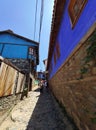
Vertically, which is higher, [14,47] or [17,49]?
[14,47]

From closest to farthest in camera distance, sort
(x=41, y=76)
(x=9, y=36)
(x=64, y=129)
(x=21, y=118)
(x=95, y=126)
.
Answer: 1. (x=95, y=126)
2. (x=64, y=129)
3. (x=21, y=118)
4. (x=9, y=36)
5. (x=41, y=76)

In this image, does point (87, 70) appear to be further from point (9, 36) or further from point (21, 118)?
point (9, 36)

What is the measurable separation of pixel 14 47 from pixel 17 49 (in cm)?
48

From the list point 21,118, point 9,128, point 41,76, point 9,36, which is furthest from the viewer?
point 41,76

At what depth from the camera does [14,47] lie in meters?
17.0

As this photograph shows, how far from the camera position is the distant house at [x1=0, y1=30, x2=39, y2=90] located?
16453 mm

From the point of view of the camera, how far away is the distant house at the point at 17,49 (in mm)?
16453

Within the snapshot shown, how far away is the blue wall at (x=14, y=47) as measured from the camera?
16.7 meters

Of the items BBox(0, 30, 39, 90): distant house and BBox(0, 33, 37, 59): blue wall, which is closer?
BBox(0, 30, 39, 90): distant house

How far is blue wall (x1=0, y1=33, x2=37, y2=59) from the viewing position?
16672mm

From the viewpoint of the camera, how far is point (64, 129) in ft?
15.2

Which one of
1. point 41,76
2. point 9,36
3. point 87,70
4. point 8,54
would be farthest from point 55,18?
point 41,76

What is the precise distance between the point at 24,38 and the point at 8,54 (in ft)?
9.98

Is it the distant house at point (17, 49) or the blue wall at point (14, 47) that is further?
the blue wall at point (14, 47)
